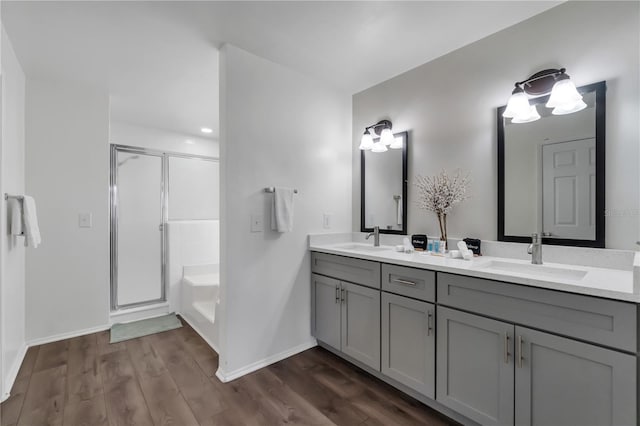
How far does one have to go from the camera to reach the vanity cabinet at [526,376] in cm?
116

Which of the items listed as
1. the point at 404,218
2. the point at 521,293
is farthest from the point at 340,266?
the point at 521,293

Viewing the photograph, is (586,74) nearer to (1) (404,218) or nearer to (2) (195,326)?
(1) (404,218)

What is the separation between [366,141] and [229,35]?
1.36 meters

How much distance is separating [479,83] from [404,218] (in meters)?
1.13

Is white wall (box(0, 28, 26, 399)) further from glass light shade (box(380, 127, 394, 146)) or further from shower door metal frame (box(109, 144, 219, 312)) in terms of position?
glass light shade (box(380, 127, 394, 146))

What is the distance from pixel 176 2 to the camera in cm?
168

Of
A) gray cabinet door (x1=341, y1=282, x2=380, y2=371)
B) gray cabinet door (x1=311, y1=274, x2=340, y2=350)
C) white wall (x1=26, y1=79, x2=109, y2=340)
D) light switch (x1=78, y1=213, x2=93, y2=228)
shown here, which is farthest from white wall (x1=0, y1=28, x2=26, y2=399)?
gray cabinet door (x1=341, y1=282, x2=380, y2=371)

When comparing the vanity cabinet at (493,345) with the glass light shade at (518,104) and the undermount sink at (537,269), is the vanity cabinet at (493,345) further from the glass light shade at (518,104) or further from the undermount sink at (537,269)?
the glass light shade at (518,104)

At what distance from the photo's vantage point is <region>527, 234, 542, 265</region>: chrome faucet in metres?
1.69

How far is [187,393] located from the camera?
191 centimetres

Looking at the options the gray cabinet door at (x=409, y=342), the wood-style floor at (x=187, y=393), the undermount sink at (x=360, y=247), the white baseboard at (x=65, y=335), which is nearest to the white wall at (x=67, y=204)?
the white baseboard at (x=65, y=335)

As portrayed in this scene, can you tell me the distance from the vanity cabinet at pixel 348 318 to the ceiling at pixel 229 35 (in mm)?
1749

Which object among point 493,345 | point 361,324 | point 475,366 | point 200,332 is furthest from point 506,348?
point 200,332

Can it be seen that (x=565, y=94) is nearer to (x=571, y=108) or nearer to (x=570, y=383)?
(x=571, y=108)
